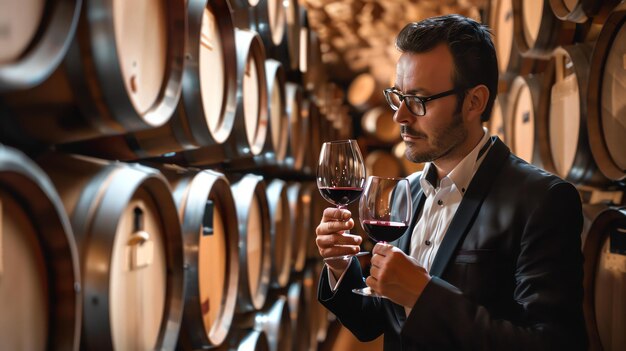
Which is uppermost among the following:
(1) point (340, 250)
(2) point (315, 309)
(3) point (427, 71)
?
(3) point (427, 71)

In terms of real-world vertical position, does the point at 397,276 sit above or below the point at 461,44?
below

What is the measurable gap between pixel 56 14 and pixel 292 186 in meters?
2.86

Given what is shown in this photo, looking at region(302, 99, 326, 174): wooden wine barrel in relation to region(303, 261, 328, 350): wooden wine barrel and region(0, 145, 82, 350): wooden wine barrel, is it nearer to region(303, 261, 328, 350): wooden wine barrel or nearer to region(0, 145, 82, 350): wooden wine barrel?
region(303, 261, 328, 350): wooden wine barrel

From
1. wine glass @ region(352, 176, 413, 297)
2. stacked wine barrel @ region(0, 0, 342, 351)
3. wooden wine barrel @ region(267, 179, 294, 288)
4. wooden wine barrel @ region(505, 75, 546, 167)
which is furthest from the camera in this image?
wooden wine barrel @ region(267, 179, 294, 288)

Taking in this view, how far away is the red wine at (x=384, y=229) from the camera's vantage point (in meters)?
1.54

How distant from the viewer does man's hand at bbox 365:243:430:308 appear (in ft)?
4.60

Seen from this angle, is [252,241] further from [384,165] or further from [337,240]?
[384,165]

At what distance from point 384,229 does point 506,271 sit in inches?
12.8

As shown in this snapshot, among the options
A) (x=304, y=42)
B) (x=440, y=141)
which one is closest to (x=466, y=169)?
(x=440, y=141)

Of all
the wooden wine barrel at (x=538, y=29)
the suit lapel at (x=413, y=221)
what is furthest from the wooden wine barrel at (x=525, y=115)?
the suit lapel at (x=413, y=221)

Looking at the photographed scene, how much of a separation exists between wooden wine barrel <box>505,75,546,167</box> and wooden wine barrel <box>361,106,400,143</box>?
487 cm

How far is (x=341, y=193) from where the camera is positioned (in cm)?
178

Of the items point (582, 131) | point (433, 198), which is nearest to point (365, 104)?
point (582, 131)

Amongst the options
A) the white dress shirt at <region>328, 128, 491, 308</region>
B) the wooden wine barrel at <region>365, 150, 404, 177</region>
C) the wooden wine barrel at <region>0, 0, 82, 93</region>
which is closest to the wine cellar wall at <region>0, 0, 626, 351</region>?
the wooden wine barrel at <region>0, 0, 82, 93</region>
